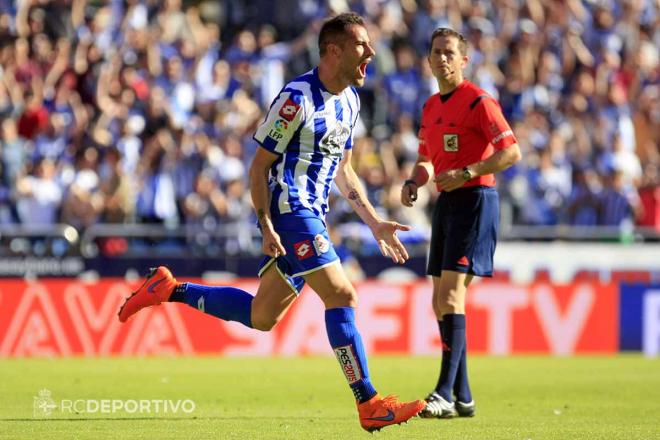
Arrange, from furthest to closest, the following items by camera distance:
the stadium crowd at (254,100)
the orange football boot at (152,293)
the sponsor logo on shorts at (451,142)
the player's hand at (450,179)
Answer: the stadium crowd at (254,100)
the sponsor logo on shorts at (451,142)
the player's hand at (450,179)
the orange football boot at (152,293)

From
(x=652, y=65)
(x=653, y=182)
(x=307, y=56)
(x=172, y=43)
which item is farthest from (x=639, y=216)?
(x=172, y=43)

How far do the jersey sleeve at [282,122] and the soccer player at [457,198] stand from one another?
171cm

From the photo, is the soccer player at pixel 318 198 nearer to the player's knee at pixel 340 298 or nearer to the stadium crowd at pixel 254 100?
the player's knee at pixel 340 298

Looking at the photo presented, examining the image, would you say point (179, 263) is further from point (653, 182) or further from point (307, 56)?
point (653, 182)

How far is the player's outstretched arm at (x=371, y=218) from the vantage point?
27.0 feet

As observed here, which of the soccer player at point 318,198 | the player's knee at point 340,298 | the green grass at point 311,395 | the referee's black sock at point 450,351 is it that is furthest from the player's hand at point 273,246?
the referee's black sock at point 450,351

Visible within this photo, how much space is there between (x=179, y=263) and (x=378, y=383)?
218 inches

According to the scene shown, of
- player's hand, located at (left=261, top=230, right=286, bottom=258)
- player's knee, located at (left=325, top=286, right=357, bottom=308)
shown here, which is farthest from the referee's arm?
player's hand, located at (left=261, top=230, right=286, bottom=258)

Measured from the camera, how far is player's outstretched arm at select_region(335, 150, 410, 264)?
8219 mm

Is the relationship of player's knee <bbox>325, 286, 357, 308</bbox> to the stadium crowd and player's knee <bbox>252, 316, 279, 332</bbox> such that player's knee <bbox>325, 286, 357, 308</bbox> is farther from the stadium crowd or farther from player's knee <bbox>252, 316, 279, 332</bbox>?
the stadium crowd

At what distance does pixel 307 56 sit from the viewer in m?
21.3

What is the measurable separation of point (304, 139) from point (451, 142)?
199 cm

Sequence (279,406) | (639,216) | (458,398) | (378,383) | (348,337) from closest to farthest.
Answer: (348,337) → (458,398) → (279,406) → (378,383) → (639,216)

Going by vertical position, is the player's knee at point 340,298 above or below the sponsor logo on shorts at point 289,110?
below
